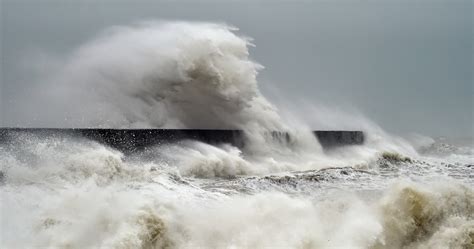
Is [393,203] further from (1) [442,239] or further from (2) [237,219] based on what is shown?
(2) [237,219]

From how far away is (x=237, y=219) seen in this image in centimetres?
711

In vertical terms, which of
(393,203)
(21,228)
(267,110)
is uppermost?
(267,110)

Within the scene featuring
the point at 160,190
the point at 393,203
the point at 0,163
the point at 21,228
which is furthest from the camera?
the point at 0,163

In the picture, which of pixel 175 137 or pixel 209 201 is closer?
pixel 209 201

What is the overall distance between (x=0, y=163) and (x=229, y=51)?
40.7 ft

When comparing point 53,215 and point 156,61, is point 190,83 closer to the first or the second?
point 156,61

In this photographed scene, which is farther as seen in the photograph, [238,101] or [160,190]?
[238,101]

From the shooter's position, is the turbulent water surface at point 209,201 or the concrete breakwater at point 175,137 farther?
the concrete breakwater at point 175,137

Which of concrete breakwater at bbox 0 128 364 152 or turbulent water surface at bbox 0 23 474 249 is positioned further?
concrete breakwater at bbox 0 128 364 152

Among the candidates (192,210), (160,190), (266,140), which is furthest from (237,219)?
(266,140)

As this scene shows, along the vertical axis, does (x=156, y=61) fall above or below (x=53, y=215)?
above

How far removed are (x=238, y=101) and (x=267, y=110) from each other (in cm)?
247

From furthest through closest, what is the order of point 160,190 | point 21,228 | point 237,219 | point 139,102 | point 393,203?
point 139,102
point 160,190
point 393,203
point 237,219
point 21,228

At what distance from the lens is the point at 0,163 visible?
377 inches
